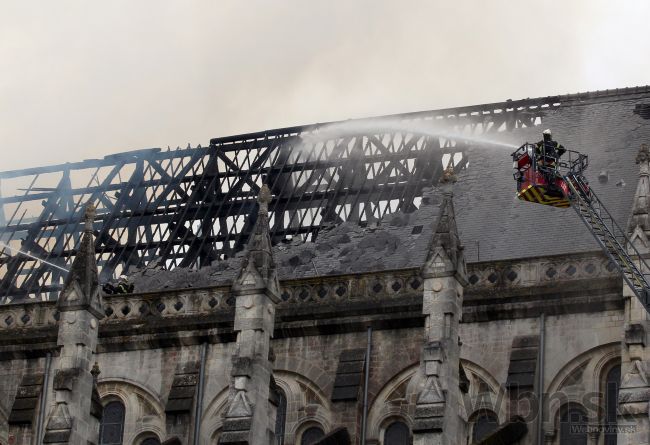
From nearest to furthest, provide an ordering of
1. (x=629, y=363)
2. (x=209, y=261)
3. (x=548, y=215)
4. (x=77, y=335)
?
(x=629, y=363) < (x=77, y=335) < (x=548, y=215) < (x=209, y=261)

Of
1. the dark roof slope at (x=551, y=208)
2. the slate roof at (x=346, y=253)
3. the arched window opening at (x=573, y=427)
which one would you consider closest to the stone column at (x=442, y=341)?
the arched window opening at (x=573, y=427)

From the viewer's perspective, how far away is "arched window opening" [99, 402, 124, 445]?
57031mm

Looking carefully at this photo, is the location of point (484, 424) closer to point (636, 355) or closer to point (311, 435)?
point (311, 435)

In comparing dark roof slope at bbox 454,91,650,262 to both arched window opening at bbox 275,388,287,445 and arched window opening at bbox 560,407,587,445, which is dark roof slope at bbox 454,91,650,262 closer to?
arched window opening at bbox 560,407,587,445

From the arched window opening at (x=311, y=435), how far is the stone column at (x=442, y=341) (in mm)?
6353

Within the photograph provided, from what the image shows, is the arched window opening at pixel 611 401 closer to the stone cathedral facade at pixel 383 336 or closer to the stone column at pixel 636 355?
the stone cathedral facade at pixel 383 336

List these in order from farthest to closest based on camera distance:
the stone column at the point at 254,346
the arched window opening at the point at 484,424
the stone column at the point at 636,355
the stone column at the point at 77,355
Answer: the arched window opening at the point at 484,424 < the stone column at the point at 77,355 < the stone column at the point at 254,346 < the stone column at the point at 636,355

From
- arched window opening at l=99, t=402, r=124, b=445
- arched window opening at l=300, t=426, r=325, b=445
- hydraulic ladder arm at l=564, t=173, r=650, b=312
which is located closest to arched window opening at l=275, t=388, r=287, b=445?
arched window opening at l=300, t=426, r=325, b=445

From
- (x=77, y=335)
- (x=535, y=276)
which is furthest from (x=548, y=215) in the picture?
(x=77, y=335)

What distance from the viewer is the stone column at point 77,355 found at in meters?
52.2

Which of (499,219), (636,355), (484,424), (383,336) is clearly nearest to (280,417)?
(383,336)

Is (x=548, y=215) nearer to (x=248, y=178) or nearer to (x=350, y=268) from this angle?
(x=350, y=268)

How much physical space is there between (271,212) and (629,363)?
18683mm

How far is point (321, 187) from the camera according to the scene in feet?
212
